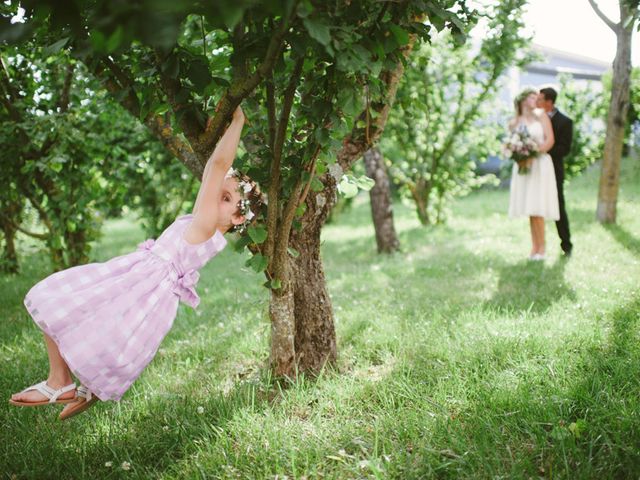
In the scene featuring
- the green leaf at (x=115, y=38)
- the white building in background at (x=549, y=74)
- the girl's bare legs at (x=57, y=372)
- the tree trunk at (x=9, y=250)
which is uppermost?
the white building in background at (x=549, y=74)

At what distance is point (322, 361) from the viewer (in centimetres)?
343

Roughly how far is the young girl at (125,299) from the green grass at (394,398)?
1.16 feet

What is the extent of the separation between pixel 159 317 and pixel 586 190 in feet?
41.4

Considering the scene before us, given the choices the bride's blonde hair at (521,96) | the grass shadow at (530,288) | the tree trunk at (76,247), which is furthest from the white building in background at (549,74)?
the tree trunk at (76,247)

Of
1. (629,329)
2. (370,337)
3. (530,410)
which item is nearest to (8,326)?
(370,337)

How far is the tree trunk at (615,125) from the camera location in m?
7.22

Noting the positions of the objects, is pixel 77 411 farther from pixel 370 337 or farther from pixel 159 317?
pixel 370 337

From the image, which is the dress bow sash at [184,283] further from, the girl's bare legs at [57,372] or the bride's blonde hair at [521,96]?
the bride's blonde hair at [521,96]

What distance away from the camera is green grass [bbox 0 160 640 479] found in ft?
7.80

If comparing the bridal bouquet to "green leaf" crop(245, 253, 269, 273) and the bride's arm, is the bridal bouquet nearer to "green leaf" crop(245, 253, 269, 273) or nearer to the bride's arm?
the bride's arm

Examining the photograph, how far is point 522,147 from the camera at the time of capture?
6.35 meters

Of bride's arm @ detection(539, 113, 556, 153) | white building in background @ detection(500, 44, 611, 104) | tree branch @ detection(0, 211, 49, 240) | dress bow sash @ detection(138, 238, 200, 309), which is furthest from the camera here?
white building in background @ detection(500, 44, 611, 104)

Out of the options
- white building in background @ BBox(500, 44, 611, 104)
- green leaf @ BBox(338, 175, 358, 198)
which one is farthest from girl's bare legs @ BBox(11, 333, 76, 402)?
white building in background @ BBox(500, 44, 611, 104)

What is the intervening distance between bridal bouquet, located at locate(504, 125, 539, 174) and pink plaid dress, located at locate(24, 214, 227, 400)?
4.70 m
